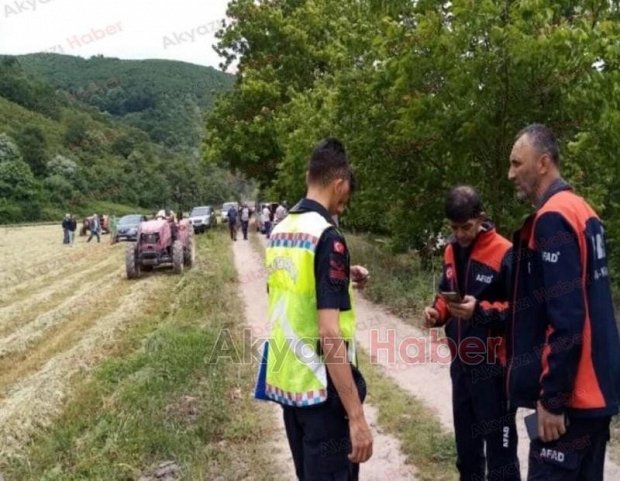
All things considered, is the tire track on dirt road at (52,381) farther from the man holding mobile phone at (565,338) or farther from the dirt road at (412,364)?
the man holding mobile phone at (565,338)

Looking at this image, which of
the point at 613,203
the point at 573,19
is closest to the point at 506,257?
the point at 573,19

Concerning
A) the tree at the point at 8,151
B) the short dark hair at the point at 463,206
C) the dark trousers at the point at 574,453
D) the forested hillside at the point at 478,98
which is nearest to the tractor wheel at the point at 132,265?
the forested hillside at the point at 478,98

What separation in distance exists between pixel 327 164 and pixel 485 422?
1.90 meters

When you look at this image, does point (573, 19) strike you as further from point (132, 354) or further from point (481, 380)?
point (132, 354)

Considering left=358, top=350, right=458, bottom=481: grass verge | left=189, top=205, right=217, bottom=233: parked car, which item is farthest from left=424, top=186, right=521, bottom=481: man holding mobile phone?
left=189, top=205, right=217, bottom=233: parked car

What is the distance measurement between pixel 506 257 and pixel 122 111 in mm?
136371

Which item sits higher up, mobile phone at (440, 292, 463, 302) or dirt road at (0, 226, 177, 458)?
mobile phone at (440, 292, 463, 302)

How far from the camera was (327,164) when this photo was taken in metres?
2.86

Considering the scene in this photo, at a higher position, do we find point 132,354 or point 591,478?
point 591,478

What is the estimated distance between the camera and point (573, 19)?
307 inches

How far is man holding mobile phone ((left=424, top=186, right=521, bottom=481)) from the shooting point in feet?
12.0

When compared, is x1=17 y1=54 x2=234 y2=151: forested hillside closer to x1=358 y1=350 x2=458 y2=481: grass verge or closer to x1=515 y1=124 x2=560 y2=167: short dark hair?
x1=358 y1=350 x2=458 y2=481: grass verge

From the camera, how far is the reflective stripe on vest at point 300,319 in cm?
272

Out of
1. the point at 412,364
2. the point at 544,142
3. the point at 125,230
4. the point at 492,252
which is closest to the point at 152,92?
the point at 125,230
